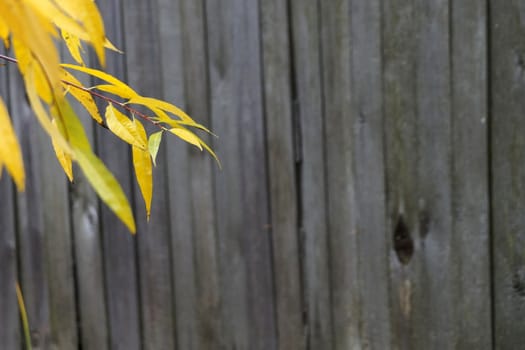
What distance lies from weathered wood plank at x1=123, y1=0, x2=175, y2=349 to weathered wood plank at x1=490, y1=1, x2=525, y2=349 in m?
0.96

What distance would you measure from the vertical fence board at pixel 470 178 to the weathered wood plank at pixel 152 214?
86cm

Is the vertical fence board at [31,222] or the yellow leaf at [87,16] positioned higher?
the yellow leaf at [87,16]

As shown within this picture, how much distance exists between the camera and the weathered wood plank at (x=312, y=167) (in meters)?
2.07

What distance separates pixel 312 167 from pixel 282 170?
0.30 feet

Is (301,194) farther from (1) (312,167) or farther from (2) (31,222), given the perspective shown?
(2) (31,222)

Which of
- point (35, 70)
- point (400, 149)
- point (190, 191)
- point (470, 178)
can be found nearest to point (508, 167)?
point (470, 178)

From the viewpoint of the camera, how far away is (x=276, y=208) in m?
2.13

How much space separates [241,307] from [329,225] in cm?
37

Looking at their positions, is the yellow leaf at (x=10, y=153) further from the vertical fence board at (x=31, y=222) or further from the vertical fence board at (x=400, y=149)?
the vertical fence board at (x=31, y=222)

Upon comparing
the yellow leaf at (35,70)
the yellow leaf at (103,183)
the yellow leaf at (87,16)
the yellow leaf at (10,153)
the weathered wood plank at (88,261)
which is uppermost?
the yellow leaf at (87,16)

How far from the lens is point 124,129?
0.82 meters

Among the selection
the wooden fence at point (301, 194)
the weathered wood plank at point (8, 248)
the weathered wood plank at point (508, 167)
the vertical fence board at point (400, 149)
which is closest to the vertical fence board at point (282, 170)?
the wooden fence at point (301, 194)

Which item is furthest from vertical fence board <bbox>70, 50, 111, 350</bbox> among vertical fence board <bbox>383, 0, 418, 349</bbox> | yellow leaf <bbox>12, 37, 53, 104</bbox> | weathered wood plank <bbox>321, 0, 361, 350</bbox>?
yellow leaf <bbox>12, 37, 53, 104</bbox>

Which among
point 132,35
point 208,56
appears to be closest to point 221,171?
point 208,56
